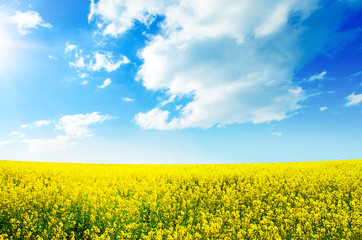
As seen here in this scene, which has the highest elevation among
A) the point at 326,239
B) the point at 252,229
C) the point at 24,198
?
the point at 24,198

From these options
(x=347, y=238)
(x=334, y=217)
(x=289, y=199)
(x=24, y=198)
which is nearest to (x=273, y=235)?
(x=347, y=238)

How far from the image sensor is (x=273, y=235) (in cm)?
550

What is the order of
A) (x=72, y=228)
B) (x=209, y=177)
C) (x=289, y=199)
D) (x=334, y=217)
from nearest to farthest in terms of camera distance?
(x=72, y=228) < (x=334, y=217) < (x=289, y=199) < (x=209, y=177)

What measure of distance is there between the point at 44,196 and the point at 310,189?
10.9 metres

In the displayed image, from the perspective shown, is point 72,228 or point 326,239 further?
point 72,228

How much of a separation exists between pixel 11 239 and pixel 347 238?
867 centimetres

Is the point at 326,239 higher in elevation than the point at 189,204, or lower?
lower

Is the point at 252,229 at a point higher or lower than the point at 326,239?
higher

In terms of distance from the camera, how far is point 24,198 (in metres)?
7.98

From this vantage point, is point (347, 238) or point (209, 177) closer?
point (347, 238)

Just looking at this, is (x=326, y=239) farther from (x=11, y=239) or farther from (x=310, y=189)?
(x=11, y=239)

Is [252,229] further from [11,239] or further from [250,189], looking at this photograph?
[11,239]

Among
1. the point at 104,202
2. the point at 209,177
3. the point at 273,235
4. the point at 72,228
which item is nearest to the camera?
the point at 273,235

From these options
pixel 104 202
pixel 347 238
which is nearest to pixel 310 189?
pixel 347 238
